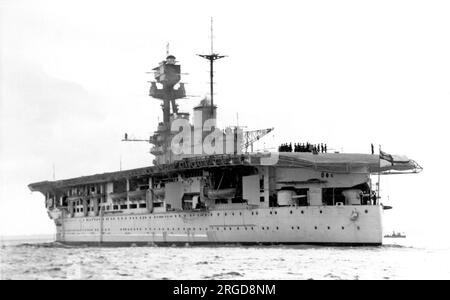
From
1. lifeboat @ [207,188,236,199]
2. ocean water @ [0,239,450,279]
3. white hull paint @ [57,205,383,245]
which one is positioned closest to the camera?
ocean water @ [0,239,450,279]

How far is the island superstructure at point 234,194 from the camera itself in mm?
31375

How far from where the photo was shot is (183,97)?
49344mm

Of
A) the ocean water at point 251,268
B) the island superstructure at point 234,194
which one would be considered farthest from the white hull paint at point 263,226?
the ocean water at point 251,268

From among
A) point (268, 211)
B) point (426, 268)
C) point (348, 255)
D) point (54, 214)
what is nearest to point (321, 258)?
point (348, 255)

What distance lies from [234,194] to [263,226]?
9.08ft

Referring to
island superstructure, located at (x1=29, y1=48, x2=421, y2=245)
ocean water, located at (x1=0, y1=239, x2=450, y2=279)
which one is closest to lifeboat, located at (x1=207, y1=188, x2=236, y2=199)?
island superstructure, located at (x1=29, y1=48, x2=421, y2=245)

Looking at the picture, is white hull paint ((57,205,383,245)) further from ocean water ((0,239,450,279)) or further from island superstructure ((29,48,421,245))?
ocean water ((0,239,450,279))

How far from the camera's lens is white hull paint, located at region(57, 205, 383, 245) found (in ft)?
101

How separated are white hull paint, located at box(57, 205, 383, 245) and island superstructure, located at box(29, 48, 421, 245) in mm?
51

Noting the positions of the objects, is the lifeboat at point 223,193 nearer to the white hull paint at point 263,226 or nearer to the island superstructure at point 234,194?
the island superstructure at point 234,194

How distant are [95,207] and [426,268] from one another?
3156cm

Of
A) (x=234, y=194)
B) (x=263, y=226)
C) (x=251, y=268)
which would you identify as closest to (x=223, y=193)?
(x=234, y=194)

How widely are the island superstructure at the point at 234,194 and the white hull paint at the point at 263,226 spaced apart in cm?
5

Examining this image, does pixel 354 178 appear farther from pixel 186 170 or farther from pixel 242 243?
pixel 186 170
